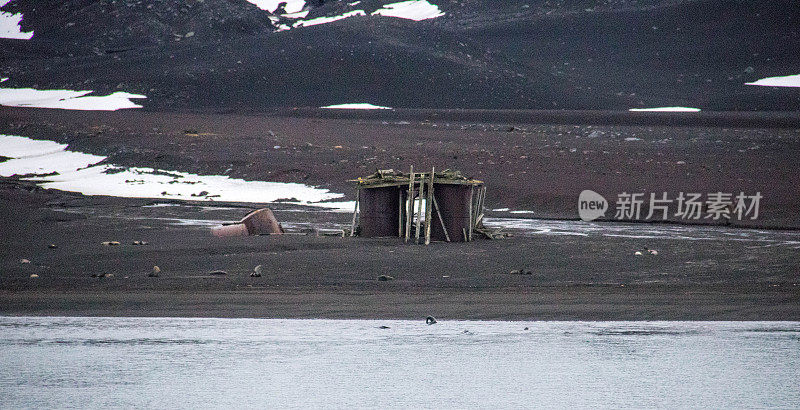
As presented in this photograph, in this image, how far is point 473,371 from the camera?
8.36 metres

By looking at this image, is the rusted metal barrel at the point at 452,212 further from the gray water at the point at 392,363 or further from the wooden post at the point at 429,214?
the gray water at the point at 392,363

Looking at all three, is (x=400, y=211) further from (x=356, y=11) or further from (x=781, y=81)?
(x=356, y=11)

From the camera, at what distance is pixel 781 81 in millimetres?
80938

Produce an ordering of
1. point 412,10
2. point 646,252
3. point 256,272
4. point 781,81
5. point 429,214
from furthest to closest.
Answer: point 412,10 → point 781,81 → point 429,214 → point 646,252 → point 256,272

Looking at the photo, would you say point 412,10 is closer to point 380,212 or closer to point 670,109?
point 670,109

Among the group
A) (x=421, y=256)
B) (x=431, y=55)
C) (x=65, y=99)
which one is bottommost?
(x=421, y=256)

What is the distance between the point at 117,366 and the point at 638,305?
18.8 feet

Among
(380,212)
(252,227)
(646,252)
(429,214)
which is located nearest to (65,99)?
(252,227)

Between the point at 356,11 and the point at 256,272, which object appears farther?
the point at 356,11

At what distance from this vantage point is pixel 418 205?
17.7 metres

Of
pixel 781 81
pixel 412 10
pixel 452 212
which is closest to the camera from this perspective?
pixel 452 212

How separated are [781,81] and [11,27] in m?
71.6

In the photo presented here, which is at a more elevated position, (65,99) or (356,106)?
(356,106)

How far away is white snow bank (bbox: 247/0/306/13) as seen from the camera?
121 m
